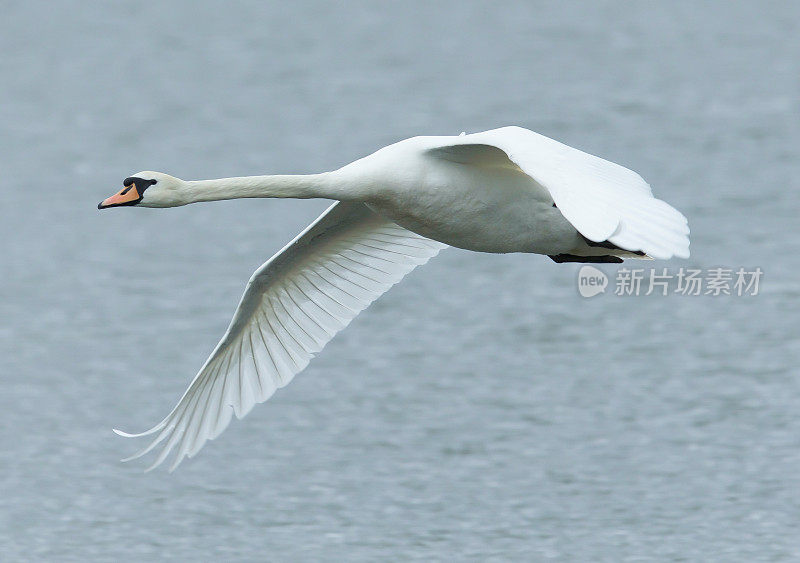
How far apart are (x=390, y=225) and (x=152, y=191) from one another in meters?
2.18

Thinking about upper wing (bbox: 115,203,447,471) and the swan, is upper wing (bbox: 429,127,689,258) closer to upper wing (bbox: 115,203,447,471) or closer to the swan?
the swan

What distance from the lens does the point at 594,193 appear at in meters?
8.76

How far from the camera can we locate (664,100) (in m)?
25.0

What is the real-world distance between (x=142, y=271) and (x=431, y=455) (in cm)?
610

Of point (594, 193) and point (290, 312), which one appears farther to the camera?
point (290, 312)

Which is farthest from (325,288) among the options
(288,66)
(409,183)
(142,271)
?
(288,66)

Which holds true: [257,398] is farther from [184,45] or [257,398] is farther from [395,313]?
[184,45]

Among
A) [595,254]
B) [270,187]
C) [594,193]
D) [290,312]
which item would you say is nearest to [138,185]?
[270,187]

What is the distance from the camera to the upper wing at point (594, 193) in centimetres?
827

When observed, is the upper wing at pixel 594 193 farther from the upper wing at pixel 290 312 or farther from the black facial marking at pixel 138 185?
the upper wing at pixel 290 312

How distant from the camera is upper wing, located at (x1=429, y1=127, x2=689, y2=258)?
8266mm

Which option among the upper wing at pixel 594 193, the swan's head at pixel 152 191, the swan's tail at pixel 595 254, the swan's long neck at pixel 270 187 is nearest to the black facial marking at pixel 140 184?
the swan's head at pixel 152 191

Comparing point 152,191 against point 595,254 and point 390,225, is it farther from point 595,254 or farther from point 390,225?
point 595,254

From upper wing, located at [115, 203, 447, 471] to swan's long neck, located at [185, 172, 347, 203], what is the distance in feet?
5.07
